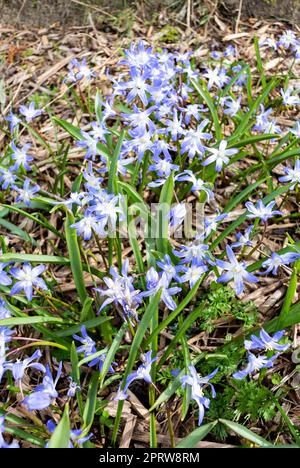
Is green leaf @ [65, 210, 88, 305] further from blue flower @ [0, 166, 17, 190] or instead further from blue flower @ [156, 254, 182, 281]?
blue flower @ [0, 166, 17, 190]

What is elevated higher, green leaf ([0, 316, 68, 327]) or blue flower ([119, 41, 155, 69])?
blue flower ([119, 41, 155, 69])

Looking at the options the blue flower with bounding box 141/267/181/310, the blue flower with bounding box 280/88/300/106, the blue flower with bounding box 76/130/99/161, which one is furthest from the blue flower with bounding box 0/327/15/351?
the blue flower with bounding box 280/88/300/106

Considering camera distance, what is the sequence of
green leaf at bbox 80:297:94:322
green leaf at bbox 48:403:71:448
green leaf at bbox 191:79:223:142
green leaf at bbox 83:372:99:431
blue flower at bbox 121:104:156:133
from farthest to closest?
1. green leaf at bbox 191:79:223:142
2. blue flower at bbox 121:104:156:133
3. green leaf at bbox 80:297:94:322
4. green leaf at bbox 83:372:99:431
5. green leaf at bbox 48:403:71:448

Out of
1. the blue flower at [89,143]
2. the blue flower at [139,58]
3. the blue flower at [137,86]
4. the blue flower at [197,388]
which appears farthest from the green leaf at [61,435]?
the blue flower at [139,58]

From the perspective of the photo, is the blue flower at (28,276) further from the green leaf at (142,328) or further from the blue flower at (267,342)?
the blue flower at (267,342)

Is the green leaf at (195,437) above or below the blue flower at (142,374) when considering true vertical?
below

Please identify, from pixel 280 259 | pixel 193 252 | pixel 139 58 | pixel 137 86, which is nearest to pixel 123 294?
pixel 193 252

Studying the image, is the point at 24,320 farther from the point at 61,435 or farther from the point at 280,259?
the point at 280,259

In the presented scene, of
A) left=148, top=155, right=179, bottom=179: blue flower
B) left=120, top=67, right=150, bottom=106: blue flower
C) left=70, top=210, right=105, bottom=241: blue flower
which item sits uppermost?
left=120, top=67, right=150, bottom=106: blue flower

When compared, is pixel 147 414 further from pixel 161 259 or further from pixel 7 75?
pixel 7 75

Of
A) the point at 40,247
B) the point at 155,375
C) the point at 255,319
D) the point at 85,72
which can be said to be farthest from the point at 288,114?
the point at 155,375

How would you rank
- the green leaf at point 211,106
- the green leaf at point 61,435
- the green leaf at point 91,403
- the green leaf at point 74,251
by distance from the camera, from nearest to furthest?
the green leaf at point 61,435
the green leaf at point 91,403
the green leaf at point 74,251
the green leaf at point 211,106

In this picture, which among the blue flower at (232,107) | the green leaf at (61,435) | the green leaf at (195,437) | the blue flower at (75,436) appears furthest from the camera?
the blue flower at (232,107)
